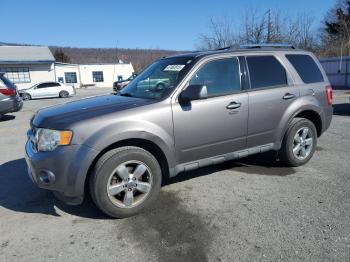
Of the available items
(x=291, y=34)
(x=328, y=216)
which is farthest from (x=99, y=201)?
(x=291, y=34)

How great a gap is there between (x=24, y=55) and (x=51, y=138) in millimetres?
38971

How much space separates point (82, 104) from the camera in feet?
14.1

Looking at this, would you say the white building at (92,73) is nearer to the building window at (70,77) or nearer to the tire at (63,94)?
the building window at (70,77)

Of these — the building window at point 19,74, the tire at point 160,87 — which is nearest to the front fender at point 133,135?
the tire at point 160,87

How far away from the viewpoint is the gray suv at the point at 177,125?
3.54 metres

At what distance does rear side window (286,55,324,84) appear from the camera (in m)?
5.16

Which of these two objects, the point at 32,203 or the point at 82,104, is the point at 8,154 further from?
the point at 82,104

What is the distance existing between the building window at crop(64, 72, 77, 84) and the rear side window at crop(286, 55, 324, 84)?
145 feet

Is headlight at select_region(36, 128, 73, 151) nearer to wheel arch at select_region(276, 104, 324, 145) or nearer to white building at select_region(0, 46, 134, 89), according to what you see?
wheel arch at select_region(276, 104, 324, 145)

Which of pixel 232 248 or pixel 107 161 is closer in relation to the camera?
pixel 232 248

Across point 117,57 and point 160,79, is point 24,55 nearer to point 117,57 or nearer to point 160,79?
point 160,79

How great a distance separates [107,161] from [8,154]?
14.2 feet

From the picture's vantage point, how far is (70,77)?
46.5m

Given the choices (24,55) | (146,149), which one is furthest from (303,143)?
(24,55)
